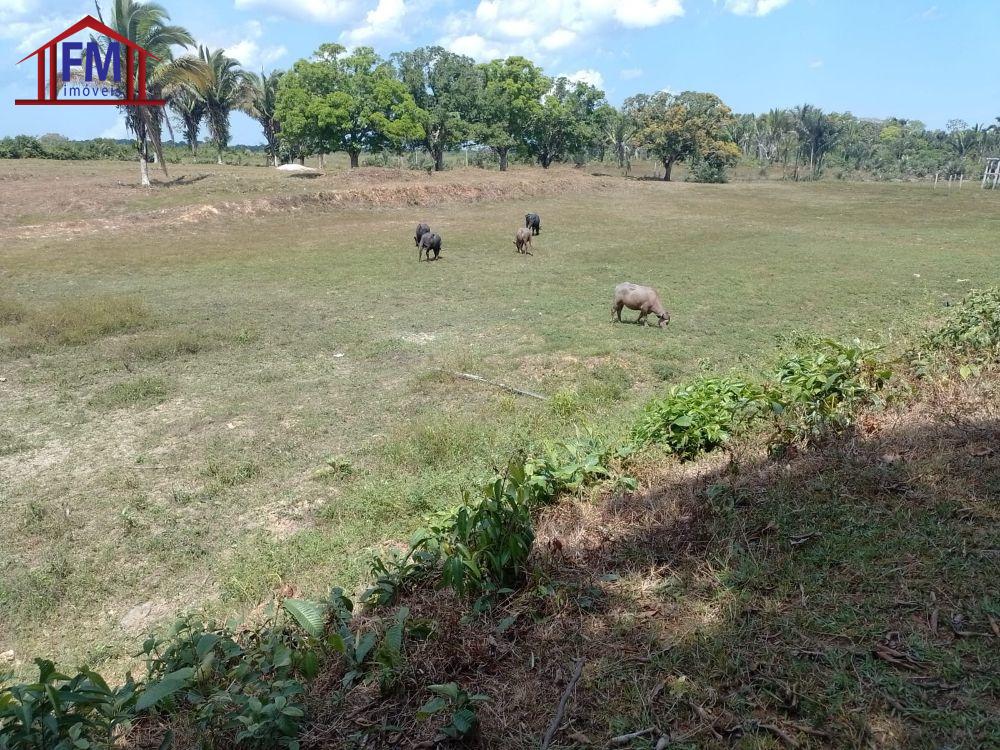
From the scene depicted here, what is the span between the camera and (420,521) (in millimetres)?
4711

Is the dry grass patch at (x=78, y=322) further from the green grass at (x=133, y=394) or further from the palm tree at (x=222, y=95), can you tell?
the palm tree at (x=222, y=95)

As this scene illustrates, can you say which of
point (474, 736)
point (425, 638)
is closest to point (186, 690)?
point (425, 638)

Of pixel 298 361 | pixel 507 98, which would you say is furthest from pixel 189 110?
pixel 298 361

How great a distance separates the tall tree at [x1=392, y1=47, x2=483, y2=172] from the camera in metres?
45.0

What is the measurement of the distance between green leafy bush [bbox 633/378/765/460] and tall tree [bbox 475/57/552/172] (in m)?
42.8

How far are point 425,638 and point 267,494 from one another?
10.2ft

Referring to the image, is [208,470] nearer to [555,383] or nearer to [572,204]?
[555,383]

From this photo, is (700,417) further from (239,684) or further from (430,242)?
(430,242)

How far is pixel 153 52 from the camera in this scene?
24.0 m

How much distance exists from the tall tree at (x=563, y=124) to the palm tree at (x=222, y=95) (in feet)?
72.1

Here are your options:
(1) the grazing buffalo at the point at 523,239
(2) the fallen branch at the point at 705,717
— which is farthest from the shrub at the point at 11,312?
(2) the fallen branch at the point at 705,717

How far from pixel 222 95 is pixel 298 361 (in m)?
47.5

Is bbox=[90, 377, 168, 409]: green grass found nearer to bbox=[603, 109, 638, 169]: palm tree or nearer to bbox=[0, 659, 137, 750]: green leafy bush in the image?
bbox=[0, 659, 137, 750]: green leafy bush

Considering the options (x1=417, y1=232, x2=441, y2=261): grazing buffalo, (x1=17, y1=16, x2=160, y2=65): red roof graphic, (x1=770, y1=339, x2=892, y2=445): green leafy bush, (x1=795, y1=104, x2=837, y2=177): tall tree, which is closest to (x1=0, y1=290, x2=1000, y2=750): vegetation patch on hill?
(x1=770, y1=339, x2=892, y2=445): green leafy bush
